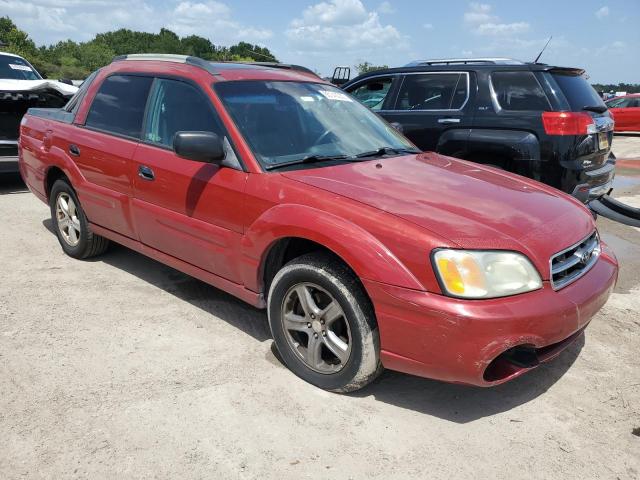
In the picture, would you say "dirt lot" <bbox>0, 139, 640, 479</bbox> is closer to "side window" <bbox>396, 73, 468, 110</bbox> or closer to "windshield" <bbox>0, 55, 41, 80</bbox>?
"side window" <bbox>396, 73, 468, 110</bbox>

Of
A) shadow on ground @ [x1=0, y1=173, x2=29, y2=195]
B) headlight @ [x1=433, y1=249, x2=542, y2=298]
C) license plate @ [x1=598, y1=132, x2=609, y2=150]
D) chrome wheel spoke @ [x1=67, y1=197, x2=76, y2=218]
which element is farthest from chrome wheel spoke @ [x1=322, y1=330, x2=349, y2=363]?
shadow on ground @ [x1=0, y1=173, x2=29, y2=195]

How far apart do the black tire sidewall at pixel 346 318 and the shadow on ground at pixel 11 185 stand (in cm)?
615

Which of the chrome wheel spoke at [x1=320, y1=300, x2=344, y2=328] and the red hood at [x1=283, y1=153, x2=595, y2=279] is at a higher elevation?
the red hood at [x1=283, y1=153, x2=595, y2=279]

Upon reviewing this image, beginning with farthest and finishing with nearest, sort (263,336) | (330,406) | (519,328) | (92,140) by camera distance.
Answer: (92,140), (263,336), (330,406), (519,328)

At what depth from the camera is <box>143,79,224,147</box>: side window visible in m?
3.65

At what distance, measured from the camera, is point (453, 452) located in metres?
2.62

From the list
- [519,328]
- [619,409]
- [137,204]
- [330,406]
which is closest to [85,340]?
[137,204]

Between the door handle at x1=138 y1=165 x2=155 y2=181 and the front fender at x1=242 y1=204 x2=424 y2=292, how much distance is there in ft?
3.22

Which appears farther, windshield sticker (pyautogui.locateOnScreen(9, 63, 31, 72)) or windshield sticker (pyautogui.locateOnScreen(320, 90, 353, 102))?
windshield sticker (pyautogui.locateOnScreen(9, 63, 31, 72))

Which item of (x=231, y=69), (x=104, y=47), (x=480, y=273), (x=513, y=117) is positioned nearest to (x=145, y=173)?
(x=231, y=69)

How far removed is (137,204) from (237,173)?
1.05 m

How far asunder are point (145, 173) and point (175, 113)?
0.46m

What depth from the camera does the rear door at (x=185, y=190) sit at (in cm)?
342

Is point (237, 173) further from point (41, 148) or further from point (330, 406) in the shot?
point (41, 148)
